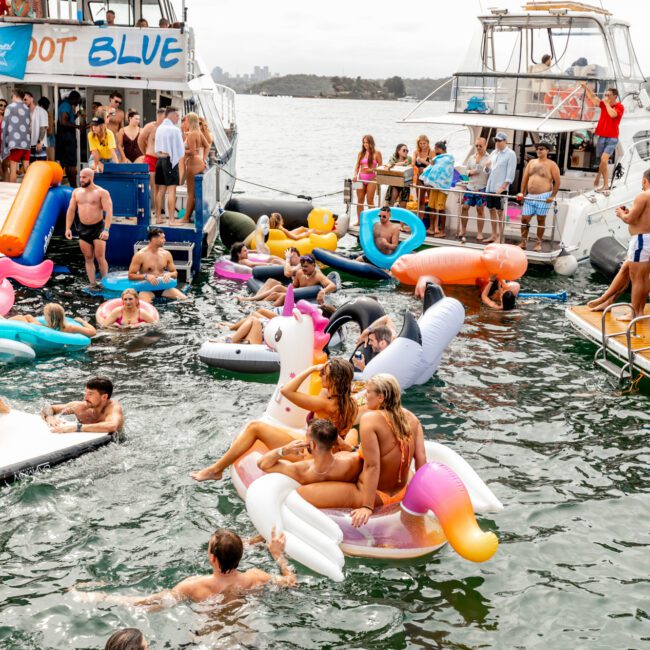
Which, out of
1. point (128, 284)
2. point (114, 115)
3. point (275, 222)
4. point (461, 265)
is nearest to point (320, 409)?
point (128, 284)

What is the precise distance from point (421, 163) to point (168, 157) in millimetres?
5433


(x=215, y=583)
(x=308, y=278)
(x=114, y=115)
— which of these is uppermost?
(x=114, y=115)

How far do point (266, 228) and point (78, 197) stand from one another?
13.0 ft

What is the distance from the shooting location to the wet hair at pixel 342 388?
7656 mm

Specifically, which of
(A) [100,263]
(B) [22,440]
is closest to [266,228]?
(A) [100,263]

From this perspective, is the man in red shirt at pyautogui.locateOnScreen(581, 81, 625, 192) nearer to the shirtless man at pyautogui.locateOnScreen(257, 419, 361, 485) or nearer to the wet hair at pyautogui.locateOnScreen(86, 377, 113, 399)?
the wet hair at pyautogui.locateOnScreen(86, 377, 113, 399)

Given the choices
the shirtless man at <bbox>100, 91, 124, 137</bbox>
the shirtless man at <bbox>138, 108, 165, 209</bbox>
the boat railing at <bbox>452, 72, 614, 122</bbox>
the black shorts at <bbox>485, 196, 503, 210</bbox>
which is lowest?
the black shorts at <bbox>485, 196, 503, 210</bbox>

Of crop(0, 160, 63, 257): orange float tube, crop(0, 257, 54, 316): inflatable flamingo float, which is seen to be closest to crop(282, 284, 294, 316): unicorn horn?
crop(0, 257, 54, 316): inflatable flamingo float

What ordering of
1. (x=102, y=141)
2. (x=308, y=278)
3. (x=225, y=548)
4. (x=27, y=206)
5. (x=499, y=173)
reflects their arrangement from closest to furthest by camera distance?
(x=225, y=548) < (x=308, y=278) < (x=27, y=206) < (x=102, y=141) < (x=499, y=173)

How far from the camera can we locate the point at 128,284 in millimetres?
14109

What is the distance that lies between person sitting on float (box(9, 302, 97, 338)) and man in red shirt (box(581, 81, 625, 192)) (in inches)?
424

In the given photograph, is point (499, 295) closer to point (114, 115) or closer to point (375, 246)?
point (375, 246)

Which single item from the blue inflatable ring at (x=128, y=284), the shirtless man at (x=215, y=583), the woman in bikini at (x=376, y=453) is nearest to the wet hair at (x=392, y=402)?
the woman in bikini at (x=376, y=453)

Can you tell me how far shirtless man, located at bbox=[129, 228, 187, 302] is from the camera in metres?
14.1
